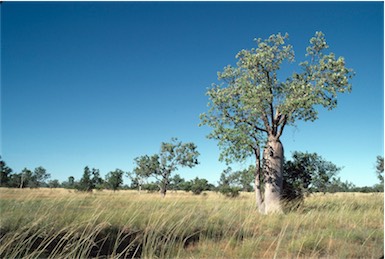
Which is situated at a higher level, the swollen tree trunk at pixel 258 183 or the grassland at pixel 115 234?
the swollen tree trunk at pixel 258 183

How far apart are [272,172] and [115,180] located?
155 feet

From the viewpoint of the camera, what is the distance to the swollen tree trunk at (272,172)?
42.6ft

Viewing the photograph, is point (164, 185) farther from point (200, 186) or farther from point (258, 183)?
point (258, 183)

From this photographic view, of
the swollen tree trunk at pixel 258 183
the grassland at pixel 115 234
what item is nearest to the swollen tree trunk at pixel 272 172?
the swollen tree trunk at pixel 258 183

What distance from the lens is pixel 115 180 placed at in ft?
187

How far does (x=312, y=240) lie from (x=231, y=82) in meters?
10.2

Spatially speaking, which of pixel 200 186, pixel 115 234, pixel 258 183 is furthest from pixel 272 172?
pixel 200 186

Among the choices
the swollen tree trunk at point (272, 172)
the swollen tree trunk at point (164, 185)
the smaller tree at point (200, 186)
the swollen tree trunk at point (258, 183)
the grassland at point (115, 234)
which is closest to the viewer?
the grassland at point (115, 234)

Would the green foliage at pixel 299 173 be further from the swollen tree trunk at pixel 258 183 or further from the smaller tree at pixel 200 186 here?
the smaller tree at pixel 200 186

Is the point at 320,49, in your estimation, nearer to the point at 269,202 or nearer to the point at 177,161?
the point at 269,202

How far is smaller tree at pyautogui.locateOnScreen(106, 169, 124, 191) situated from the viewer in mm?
56875

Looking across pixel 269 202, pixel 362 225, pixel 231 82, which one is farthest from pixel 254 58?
pixel 362 225

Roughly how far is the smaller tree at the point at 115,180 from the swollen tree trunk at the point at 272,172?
4664 cm

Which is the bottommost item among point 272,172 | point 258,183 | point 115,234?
point 115,234
